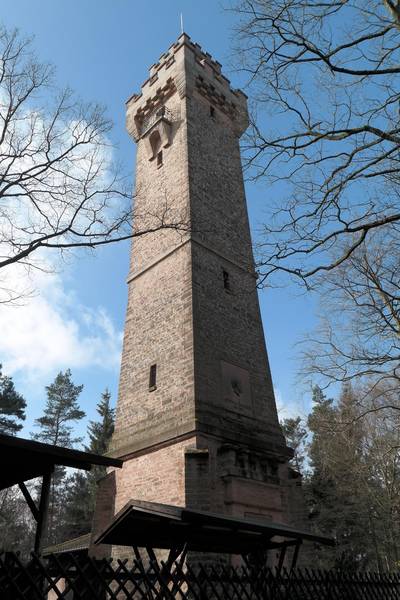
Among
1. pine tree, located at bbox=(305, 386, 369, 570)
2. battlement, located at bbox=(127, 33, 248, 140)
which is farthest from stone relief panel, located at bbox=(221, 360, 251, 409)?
battlement, located at bbox=(127, 33, 248, 140)

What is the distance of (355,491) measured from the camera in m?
23.0

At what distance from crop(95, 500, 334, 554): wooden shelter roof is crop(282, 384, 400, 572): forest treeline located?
1071 centimetres

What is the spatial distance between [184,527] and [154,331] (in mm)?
8355

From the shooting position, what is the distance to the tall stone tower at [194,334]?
10.8m

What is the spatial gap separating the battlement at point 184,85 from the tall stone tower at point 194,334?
0.27 feet

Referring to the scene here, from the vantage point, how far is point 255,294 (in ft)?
52.7

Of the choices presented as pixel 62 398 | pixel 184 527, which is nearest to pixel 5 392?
pixel 62 398

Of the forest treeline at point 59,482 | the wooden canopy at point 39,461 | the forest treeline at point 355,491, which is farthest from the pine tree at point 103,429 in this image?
the wooden canopy at point 39,461

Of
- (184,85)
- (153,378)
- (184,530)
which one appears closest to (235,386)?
(153,378)

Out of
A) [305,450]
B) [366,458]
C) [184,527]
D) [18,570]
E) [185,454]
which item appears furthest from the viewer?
[305,450]

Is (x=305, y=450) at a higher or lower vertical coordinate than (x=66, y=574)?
higher

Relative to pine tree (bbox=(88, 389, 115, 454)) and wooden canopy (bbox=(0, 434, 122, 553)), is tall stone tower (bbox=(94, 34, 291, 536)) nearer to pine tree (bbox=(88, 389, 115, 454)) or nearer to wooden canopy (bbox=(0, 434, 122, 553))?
wooden canopy (bbox=(0, 434, 122, 553))

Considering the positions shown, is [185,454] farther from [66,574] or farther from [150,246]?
[150,246]

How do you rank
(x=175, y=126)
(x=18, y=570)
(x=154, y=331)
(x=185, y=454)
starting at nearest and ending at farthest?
1. (x=18, y=570)
2. (x=185, y=454)
3. (x=154, y=331)
4. (x=175, y=126)
